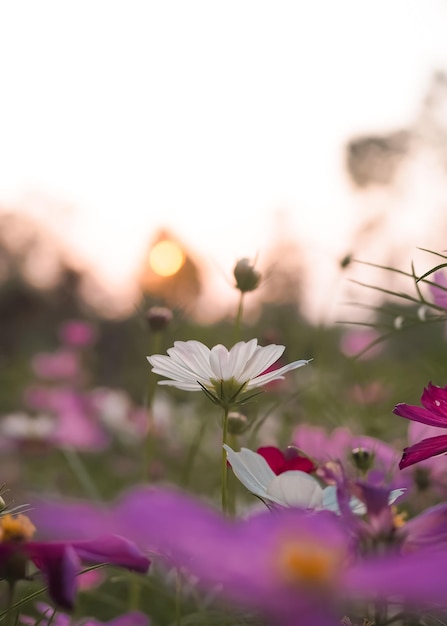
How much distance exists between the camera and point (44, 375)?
7.62 feet

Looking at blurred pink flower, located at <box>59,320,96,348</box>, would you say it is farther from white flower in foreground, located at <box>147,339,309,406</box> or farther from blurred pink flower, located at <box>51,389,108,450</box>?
white flower in foreground, located at <box>147,339,309,406</box>

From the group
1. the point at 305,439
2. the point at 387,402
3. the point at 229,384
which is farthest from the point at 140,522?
the point at 387,402

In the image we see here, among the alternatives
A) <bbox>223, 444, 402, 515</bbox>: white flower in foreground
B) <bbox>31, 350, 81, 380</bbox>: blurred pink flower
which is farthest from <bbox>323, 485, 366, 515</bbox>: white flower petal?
<bbox>31, 350, 81, 380</bbox>: blurred pink flower

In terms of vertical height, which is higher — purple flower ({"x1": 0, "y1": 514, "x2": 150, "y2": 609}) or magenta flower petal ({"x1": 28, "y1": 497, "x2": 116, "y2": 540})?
magenta flower petal ({"x1": 28, "y1": 497, "x2": 116, "y2": 540})

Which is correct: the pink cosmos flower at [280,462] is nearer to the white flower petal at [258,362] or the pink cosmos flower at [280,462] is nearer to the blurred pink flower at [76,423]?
the white flower petal at [258,362]

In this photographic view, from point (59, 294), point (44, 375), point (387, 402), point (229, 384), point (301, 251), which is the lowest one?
point (59, 294)

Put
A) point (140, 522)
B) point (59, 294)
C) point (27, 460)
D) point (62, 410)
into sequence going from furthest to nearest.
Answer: point (59, 294) < point (62, 410) < point (27, 460) < point (140, 522)

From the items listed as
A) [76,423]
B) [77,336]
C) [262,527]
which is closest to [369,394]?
[76,423]

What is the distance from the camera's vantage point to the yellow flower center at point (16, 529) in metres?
0.26

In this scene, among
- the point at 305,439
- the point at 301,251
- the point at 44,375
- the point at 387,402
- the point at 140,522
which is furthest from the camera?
the point at 44,375

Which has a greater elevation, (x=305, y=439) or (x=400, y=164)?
(x=400, y=164)

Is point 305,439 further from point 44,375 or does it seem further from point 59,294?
point 59,294

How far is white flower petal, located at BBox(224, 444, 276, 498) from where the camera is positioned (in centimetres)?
26

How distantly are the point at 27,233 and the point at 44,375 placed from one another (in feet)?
9.61
